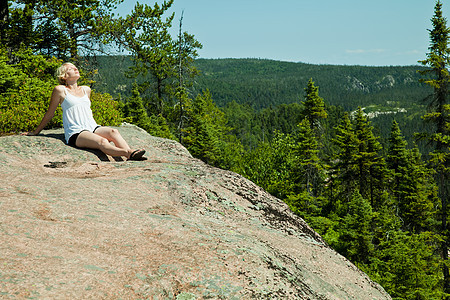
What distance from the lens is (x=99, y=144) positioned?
632 centimetres

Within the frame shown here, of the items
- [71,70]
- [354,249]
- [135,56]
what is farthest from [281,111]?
[71,70]

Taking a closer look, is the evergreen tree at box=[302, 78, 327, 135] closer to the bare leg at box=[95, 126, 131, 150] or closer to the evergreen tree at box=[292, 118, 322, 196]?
the evergreen tree at box=[292, 118, 322, 196]

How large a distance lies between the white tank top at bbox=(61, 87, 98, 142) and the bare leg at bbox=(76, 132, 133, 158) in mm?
251

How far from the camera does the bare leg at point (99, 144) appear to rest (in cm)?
624

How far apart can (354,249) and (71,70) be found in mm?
28149

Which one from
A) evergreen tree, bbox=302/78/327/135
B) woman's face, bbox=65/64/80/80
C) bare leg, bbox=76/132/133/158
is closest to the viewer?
bare leg, bbox=76/132/133/158

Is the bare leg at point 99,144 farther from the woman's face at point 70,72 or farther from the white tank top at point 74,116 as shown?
the woman's face at point 70,72

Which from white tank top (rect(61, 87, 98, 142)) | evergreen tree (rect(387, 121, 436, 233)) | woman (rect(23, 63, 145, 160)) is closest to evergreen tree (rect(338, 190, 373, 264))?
evergreen tree (rect(387, 121, 436, 233))

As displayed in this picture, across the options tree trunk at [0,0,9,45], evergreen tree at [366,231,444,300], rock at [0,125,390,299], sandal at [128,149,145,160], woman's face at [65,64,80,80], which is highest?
tree trunk at [0,0,9,45]

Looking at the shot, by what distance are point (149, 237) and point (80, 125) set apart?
158 inches

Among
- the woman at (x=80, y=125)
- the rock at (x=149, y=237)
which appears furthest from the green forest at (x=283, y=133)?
the rock at (x=149, y=237)

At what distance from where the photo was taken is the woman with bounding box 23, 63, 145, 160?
20.7 ft

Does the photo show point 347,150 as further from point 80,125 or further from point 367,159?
point 80,125

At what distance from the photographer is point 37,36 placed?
559 inches
